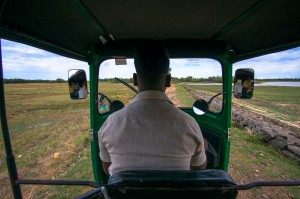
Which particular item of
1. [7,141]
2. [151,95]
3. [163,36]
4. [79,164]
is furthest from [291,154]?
[7,141]

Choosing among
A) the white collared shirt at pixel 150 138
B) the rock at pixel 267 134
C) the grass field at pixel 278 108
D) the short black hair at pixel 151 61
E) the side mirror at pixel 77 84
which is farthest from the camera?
the grass field at pixel 278 108

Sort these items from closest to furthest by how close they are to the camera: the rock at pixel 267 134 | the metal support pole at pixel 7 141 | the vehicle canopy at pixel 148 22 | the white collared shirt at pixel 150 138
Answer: the white collared shirt at pixel 150 138, the metal support pole at pixel 7 141, the vehicle canopy at pixel 148 22, the rock at pixel 267 134

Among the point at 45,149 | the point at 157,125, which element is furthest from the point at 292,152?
the point at 45,149

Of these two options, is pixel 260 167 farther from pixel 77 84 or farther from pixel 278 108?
pixel 278 108

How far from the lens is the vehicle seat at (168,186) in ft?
3.26

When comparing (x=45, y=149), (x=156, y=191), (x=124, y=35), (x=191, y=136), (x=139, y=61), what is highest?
(x=124, y=35)

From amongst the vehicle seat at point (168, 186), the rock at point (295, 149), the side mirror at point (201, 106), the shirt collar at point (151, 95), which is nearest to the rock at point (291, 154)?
the rock at point (295, 149)

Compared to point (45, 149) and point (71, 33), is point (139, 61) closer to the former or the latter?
point (71, 33)

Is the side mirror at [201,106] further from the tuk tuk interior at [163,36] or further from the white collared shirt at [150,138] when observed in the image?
the white collared shirt at [150,138]

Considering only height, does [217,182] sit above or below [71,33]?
below

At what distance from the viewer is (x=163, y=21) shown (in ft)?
7.43

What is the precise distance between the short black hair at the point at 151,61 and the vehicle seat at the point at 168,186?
0.78 meters

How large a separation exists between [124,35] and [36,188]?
3907mm

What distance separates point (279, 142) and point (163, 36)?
254 inches
